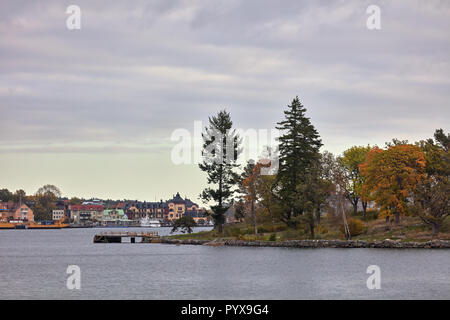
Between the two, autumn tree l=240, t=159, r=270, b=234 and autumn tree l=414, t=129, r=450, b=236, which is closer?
autumn tree l=414, t=129, r=450, b=236

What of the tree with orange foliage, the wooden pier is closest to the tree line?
the tree with orange foliage

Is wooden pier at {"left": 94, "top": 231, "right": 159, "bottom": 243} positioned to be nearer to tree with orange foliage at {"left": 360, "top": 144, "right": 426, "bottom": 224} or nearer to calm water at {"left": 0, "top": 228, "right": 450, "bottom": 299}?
calm water at {"left": 0, "top": 228, "right": 450, "bottom": 299}

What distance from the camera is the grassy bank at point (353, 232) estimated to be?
91.6m

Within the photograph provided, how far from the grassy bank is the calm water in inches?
324

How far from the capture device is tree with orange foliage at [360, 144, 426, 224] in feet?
313

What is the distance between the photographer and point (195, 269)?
234 feet

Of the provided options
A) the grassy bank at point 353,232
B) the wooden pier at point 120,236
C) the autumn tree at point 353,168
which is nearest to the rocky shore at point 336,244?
the grassy bank at point 353,232

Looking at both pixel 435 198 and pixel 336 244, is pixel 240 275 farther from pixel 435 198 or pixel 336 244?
pixel 435 198

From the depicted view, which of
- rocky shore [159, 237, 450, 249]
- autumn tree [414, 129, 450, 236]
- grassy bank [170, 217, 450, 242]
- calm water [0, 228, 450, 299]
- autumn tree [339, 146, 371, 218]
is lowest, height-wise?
calm water [0, 228, 450, 299]

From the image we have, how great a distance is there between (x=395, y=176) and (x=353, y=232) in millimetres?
10059

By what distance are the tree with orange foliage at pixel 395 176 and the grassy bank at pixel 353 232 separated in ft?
8.21
